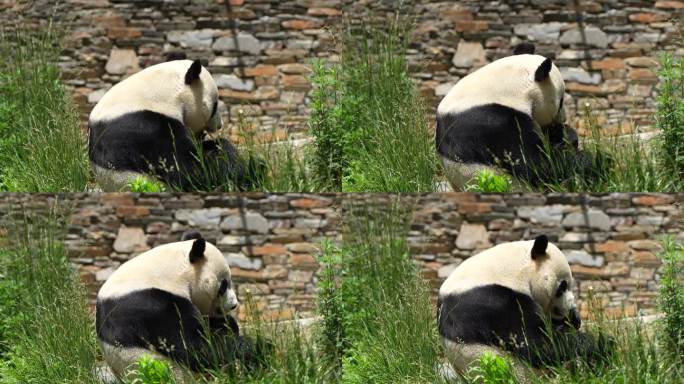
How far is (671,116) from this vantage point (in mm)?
12328

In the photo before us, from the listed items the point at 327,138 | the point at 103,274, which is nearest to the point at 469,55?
the point at 327,138

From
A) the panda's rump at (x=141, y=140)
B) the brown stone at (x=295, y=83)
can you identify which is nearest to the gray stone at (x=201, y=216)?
the panda's rump at (x=141, y=140)

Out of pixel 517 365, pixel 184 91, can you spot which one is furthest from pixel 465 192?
pixel 184 91

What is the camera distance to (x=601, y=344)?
10.9m

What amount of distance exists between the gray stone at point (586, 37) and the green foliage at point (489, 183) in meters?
1.92

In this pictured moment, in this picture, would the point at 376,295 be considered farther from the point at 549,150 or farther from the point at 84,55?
the point at 84,55

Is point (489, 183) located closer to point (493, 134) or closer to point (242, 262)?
point (493, 134)

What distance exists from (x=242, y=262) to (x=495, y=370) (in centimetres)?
217

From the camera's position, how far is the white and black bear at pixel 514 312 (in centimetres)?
1096

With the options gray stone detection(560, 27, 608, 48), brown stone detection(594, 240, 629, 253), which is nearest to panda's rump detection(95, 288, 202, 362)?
brown stone detection(594, 240, 629, 253)

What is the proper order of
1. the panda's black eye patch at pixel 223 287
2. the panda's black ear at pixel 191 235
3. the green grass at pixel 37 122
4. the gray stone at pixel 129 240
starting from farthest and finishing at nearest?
1. the green grass at pixel 37 122
2. the gray stone at pixel 129 240
3. the panda's black ear at pixel 191 235
4. the panda's black eye patch at pixel 223 287

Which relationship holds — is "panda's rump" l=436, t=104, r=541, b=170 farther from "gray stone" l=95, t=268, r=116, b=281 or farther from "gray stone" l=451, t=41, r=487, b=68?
"gray stone" l=95, t=268, r=116, b=281

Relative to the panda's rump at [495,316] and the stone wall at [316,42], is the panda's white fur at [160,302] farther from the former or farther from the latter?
the stone wall at [316,42]

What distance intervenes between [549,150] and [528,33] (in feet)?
6.42
